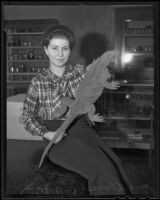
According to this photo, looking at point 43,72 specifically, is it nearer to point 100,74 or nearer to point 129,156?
point 100,74

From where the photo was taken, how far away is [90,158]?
1440 mm

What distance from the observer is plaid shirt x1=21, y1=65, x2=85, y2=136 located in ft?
4.73

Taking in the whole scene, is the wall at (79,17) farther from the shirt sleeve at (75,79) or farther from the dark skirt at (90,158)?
the dark skirt at (90,158)

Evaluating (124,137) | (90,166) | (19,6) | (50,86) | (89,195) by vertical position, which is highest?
(19,6)

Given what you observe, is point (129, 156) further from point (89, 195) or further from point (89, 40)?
point (89, 40)

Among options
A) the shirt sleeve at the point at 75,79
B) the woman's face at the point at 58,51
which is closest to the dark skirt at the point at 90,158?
the shirt sleeve at the point at 75,79

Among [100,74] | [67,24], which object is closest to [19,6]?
[67,24]

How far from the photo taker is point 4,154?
57.9 inches

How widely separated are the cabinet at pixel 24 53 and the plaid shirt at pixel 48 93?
0.14 feet

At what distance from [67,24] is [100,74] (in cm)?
27

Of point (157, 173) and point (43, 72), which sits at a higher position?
point (43, 72)

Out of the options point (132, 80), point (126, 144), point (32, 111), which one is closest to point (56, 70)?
point (32, 111)

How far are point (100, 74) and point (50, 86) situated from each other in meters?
0.23

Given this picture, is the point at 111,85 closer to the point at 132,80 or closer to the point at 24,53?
the point at 132,80
